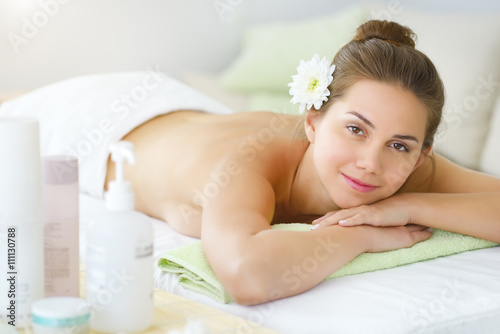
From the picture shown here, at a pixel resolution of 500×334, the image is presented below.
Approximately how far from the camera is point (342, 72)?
1.26 metres

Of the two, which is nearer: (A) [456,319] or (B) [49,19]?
(A) [456,319]

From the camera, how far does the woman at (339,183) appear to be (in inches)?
41.1

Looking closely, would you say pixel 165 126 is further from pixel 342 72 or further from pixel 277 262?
pixel 277 262

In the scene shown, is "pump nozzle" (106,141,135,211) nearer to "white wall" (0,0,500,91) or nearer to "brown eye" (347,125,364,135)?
"brown eye" (347,125,364,135)

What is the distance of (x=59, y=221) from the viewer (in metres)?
0.79

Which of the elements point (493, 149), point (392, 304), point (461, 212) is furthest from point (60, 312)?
point (493, 149)

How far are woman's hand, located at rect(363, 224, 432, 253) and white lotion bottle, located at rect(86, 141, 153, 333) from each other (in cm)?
53

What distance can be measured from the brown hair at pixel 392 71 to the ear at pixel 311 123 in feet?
0.07

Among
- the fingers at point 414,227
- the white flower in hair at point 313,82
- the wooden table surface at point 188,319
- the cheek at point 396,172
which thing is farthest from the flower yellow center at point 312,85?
the wooden table surface at point 188,319

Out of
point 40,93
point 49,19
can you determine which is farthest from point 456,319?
point 49,19

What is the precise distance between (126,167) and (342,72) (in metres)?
0.69

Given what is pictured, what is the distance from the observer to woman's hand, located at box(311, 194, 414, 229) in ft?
3.88

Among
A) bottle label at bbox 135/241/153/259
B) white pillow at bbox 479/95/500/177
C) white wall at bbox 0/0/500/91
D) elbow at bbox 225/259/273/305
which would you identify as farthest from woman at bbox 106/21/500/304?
white wall at bbox 0/0/500/91

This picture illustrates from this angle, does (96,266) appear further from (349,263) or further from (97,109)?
(97,109)
